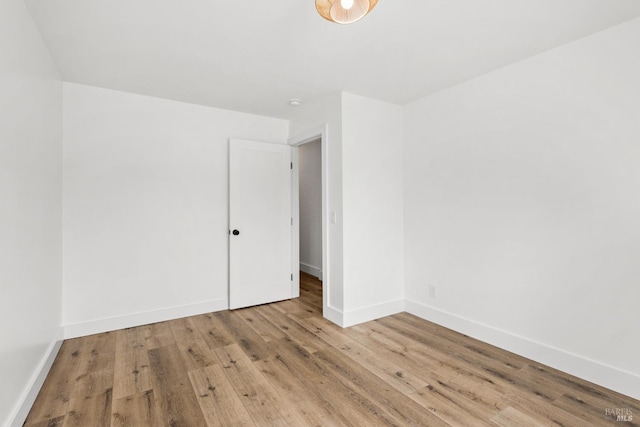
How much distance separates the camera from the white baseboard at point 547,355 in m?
2.05

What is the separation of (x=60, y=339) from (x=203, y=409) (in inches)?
73.9

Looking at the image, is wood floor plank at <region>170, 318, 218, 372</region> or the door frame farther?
the door frame

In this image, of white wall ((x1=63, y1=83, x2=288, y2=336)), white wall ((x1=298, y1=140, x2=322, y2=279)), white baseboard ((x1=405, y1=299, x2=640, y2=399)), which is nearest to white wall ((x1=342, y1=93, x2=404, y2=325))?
white baseboard ((x1=405, y1=299, x2=640, y2=399))

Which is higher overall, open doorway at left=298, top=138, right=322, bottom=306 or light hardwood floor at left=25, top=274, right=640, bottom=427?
open doorway at left=298, top=138, right=322, bottom=306

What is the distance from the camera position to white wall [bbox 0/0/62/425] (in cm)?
159

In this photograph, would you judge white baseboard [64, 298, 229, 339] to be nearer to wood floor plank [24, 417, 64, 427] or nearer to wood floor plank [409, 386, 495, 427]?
wood floor plank [24, 417, 64, 427]

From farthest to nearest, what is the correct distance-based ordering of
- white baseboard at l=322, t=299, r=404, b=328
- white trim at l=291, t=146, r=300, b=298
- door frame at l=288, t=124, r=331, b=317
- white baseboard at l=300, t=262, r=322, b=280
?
white baseboard at l=300, t=262, r=322, b=280 → white trim at l=291, t=146, r=300, b=298 → door frame at l=288, t=124, r=331, b=317 → white baseboard at l=322, t=299, r=404, b=328

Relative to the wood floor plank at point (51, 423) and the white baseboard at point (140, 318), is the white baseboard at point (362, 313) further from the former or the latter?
the wood floor plank at point (51, 423)

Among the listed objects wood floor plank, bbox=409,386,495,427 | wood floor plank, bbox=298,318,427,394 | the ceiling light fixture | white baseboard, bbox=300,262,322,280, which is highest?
the ceiling light fixture

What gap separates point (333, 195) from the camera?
3328mm

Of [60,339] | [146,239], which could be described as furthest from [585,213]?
[60,339]

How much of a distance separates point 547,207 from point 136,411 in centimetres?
326

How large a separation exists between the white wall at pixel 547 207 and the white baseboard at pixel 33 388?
3.34 m

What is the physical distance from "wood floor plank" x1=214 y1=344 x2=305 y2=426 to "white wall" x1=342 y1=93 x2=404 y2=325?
3.87 ft
